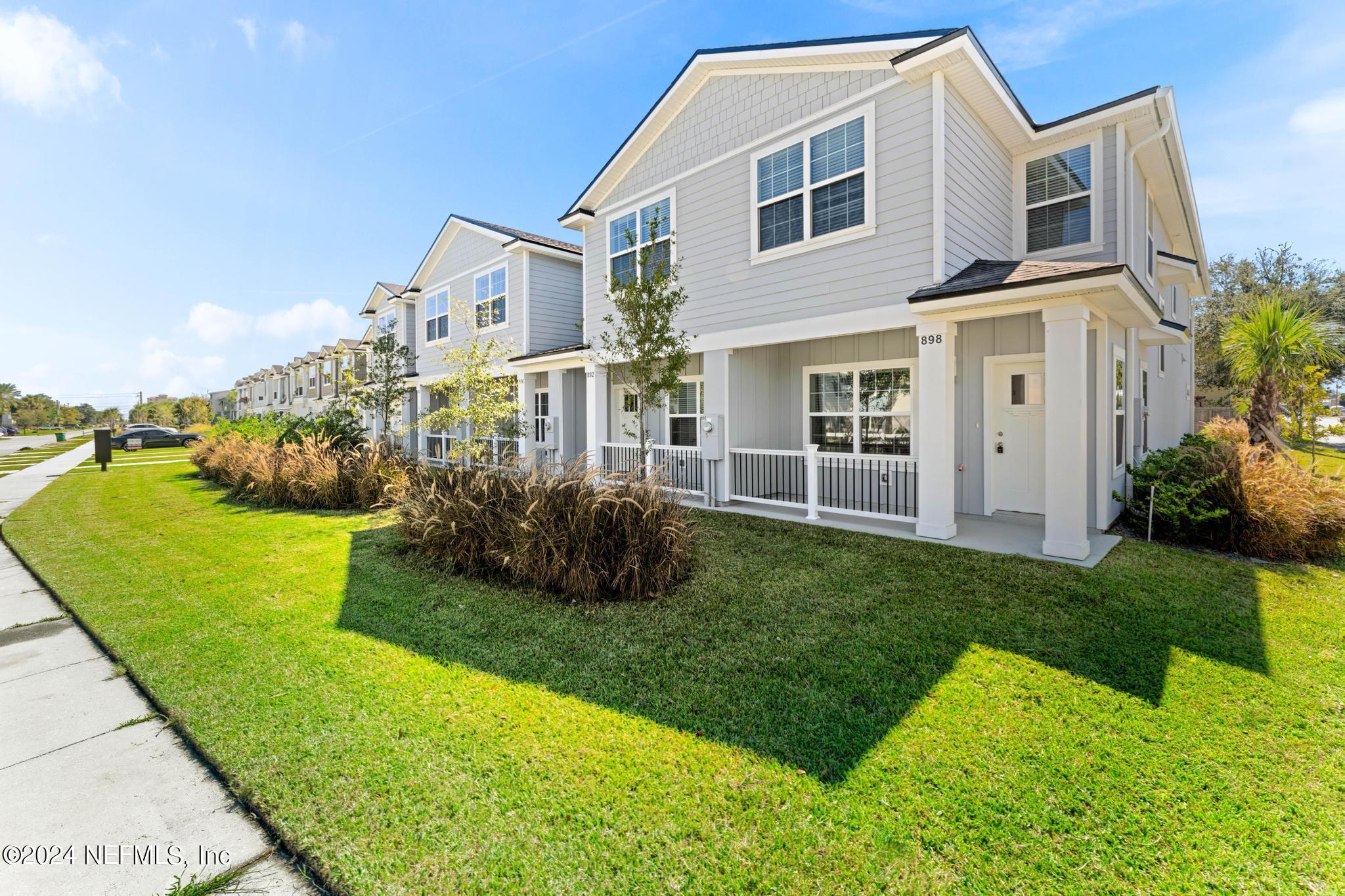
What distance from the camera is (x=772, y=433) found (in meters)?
10.9

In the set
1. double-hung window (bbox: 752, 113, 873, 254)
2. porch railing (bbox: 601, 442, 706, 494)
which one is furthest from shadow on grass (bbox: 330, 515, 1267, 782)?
double-hung window (bbox: 752, 113, 873, 254)

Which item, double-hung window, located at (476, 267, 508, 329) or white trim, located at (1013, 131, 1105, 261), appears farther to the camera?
double-hung window, located at (476, 267, 508, 329)

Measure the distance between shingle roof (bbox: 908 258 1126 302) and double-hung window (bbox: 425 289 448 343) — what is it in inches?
617

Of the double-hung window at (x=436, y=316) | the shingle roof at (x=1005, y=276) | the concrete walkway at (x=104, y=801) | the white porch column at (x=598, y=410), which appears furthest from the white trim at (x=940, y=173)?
the double-hung window at (x=436, y=316)

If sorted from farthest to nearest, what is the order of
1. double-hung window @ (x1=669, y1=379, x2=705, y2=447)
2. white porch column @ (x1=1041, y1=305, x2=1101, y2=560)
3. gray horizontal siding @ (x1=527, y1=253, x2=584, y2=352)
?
gray horizontal siding @ (x1=527, y1=253, x2=584, y2=352) → double-hung window @ (x1=669, y1=379, x2=705, y2=447) → white porch column @ (x1=1041, y1=305, x2=1101, y2=560)

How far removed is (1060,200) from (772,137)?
15.8 feet

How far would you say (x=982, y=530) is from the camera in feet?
25.5

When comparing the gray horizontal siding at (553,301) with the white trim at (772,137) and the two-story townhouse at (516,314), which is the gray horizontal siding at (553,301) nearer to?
the two-story townhouse at (516,314)

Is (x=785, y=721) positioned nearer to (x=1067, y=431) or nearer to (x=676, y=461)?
(x=1067, y=431)

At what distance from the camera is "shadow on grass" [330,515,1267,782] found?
11.8ft

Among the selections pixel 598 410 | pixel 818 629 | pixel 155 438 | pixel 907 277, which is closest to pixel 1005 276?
pixel 907 277

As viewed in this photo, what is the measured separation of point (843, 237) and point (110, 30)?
41.7 ft

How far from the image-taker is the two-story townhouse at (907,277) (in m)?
7.16

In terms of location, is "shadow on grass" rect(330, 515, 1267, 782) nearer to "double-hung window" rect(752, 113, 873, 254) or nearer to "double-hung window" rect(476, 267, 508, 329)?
"double-hung window" rect(752, 113, 873, 254)
